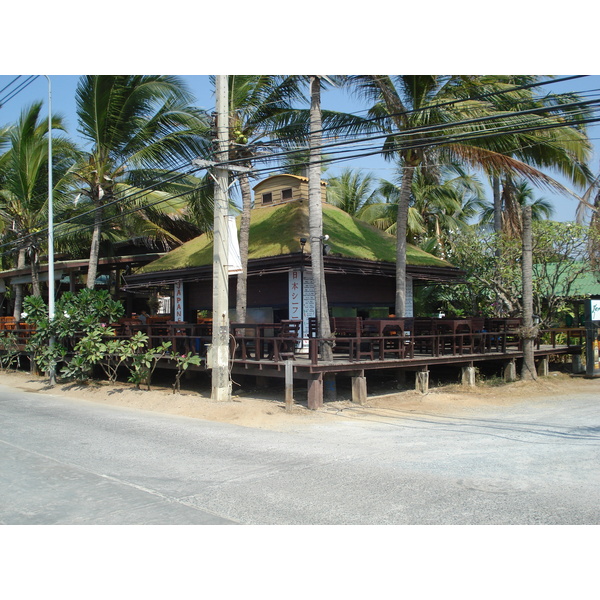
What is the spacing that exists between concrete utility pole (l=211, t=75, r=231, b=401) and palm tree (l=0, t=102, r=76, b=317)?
Result: 349 inches

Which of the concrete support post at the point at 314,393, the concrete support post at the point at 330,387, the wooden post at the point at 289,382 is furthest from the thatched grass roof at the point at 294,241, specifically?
the concrete support post at the point at 314,393

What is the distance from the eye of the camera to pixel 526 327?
1689 centimetres

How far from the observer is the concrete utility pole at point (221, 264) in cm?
1319

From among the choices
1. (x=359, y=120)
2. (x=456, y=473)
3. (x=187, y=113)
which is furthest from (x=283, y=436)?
(x=187, y=113)

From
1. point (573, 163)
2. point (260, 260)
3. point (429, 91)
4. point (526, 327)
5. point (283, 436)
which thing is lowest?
point (283, 436)

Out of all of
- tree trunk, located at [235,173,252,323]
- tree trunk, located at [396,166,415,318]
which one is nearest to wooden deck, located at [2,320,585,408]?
tree trunk, located at [235,173,252,323]

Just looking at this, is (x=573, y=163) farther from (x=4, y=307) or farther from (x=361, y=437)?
(x=4, y=307)

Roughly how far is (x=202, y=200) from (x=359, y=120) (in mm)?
5709

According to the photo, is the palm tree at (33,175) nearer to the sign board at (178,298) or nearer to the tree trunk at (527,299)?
the sign board at (178,298)

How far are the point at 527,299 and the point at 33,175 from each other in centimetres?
1736

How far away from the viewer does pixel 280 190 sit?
829 inches

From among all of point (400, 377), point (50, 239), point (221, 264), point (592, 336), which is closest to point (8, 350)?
point (50, 239)

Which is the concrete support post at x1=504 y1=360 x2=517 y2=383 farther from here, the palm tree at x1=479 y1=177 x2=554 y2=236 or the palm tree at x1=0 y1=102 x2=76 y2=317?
the palm tree at x1=0 y1=102 x2=76 y2=317

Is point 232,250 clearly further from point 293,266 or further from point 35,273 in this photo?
point 35,273
